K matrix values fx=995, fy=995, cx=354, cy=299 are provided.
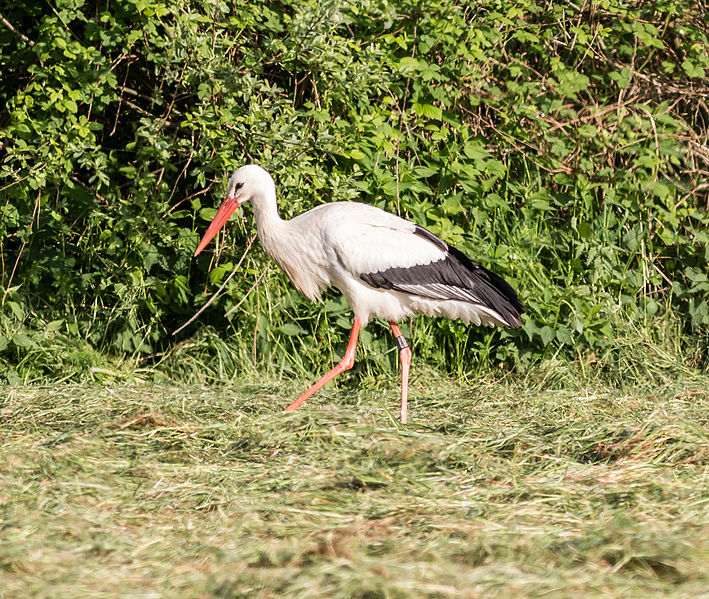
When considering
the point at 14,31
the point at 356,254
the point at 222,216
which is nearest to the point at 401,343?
the point at 356,254

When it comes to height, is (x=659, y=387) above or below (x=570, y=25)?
below

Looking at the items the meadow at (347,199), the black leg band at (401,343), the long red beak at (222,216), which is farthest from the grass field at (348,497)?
the long red beak at (222,216)

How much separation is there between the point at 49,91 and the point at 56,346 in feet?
4.25

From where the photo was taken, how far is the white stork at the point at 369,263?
15.1ft

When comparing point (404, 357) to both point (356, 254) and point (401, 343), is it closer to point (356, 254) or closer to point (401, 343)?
point (401, 343)

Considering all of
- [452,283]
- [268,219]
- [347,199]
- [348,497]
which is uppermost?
[347,199]

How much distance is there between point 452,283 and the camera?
15.6 feet

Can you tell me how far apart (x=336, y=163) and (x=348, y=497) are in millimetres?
2659

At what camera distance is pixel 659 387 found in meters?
4.95

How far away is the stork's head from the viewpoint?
4.67 meters

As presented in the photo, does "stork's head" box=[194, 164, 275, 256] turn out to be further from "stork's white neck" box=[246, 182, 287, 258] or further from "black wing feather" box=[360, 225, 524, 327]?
"black wing feather" box=[360, 225, 524, 327]

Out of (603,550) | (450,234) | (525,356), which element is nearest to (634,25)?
(450,234)

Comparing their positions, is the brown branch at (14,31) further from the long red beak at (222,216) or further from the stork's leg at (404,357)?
the stork's leg at (404,357)

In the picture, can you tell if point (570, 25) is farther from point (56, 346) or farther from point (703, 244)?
point (56, 346)
